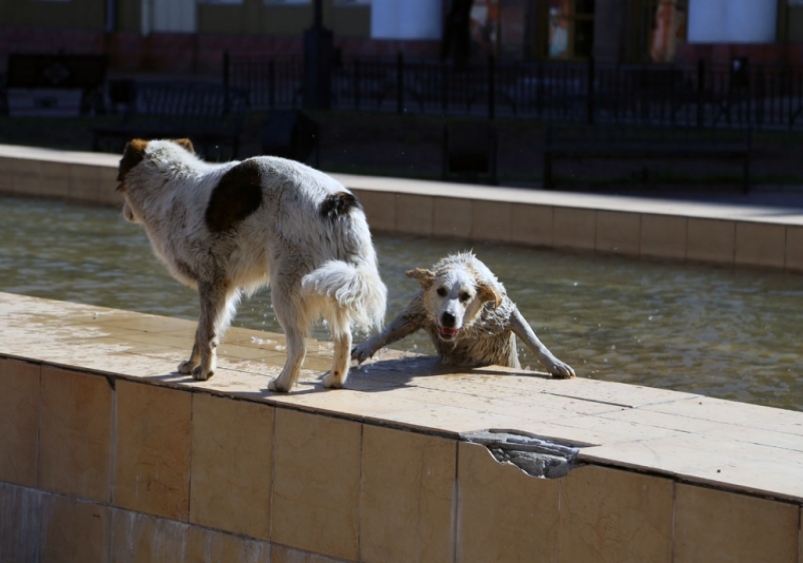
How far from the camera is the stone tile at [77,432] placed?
5078 mm

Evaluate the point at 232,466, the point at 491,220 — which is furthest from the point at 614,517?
the point at 491,220

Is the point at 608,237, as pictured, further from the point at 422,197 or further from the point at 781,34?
the point at 781,34

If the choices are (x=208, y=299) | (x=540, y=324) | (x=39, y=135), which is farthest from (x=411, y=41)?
(x=208, y=299)

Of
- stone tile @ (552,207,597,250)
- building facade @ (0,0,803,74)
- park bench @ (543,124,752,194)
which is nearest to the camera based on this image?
stone tile @ (552,207,597,250)

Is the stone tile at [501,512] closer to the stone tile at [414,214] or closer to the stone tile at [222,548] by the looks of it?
the stone tile at [222,548]

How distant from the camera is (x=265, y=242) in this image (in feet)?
16.5

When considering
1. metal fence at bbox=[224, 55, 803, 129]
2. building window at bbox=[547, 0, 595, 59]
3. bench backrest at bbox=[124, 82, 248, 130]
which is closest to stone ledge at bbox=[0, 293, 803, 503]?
bench backrest at bbox=[124, 82, 248, 130]

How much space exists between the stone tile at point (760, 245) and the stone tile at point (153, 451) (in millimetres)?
6030

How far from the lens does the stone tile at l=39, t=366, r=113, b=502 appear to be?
16.7ft

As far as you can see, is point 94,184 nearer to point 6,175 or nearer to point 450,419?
point 6,175

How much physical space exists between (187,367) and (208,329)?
164 millimetres

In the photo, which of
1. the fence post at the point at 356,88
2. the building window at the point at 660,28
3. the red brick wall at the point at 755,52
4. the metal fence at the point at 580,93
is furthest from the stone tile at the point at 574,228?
the building window at the point at 660,28

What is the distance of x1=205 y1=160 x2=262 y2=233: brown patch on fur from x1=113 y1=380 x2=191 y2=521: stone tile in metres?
0.64

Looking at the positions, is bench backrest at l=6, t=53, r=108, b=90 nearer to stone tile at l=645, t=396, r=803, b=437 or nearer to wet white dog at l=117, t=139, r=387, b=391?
wet white dog at l=117, t=139, r=387, b=391
